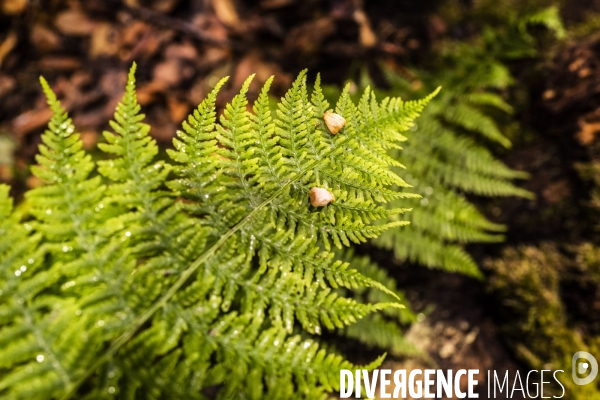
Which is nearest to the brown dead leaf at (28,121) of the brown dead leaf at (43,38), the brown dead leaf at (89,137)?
the brown dead leaf at (89,137)

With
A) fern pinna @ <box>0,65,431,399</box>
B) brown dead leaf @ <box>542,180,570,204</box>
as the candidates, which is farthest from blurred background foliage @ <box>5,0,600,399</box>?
fern pinna @ <box>0,65,431,399</box>

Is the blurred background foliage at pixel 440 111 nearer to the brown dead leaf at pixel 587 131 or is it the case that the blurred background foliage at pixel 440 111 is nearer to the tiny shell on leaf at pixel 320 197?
the brown dead leaf at pixel 587 131

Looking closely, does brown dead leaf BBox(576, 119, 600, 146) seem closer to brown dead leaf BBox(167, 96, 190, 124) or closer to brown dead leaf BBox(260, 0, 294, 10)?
brown dead leaf BBox(260, 0, 294, 10)

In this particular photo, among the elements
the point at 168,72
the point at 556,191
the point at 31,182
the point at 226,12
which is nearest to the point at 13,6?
the point at 168,72

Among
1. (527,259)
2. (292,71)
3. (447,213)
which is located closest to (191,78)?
(292,71)

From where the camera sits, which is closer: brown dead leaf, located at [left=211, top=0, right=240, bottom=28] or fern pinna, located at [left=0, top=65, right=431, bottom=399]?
fern pinna, located at [left=0, top=65, right=431, bottom=399]
